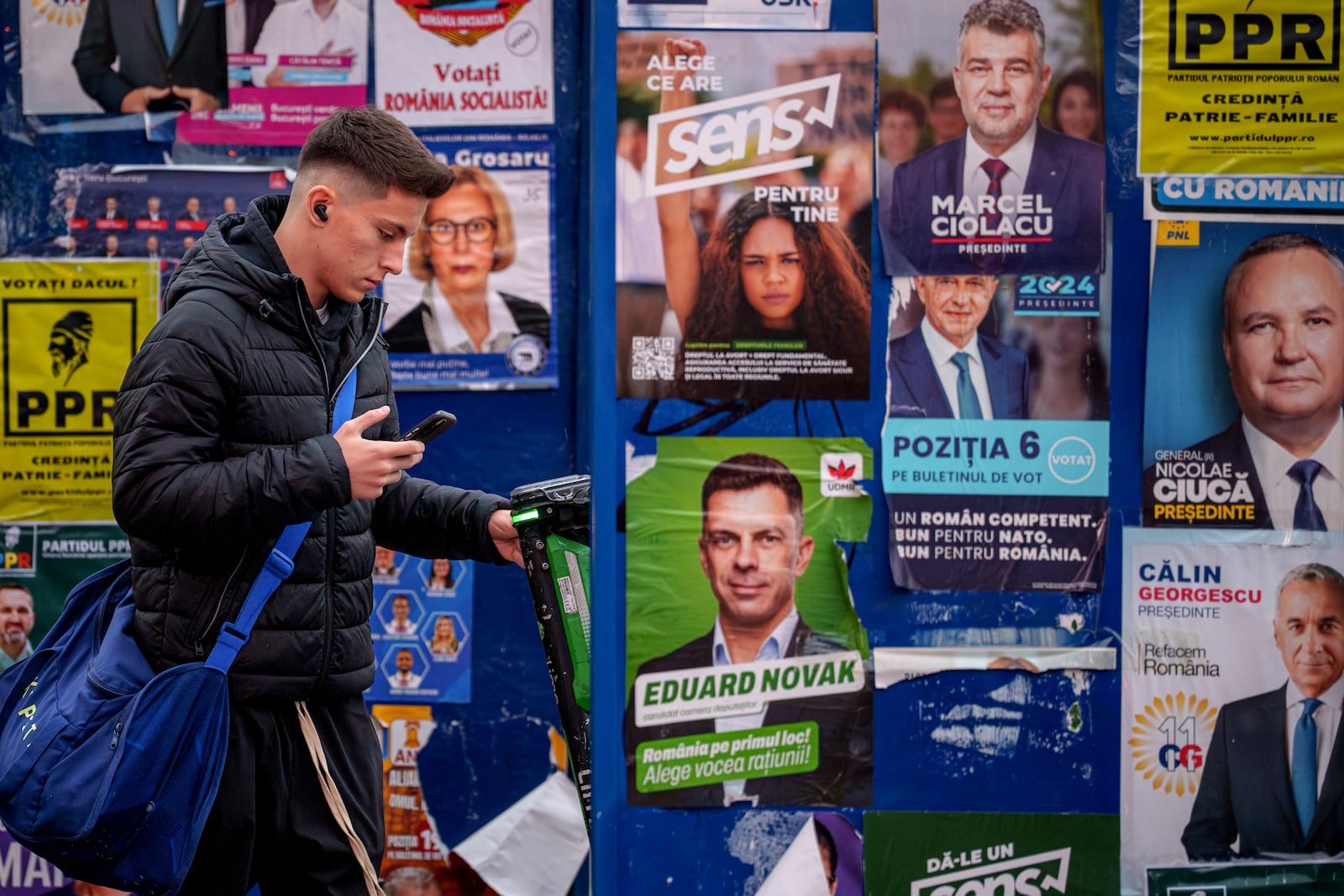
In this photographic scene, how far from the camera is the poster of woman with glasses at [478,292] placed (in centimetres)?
354

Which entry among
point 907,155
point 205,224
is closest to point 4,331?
point 205,224

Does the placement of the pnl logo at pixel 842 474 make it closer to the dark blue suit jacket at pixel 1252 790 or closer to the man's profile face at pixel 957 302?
the man's profile face at pixel 957 302

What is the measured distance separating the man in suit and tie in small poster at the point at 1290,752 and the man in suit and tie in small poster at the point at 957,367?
0.73 metres

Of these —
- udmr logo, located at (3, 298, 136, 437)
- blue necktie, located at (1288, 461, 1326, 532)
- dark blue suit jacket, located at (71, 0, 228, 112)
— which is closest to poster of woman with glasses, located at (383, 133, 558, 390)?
dark blue suit jacket, located at (71, 0, 228, 112)

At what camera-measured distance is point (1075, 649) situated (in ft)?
8.71

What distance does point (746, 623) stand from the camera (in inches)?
104

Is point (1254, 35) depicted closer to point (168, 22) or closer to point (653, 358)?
point (653, 358)

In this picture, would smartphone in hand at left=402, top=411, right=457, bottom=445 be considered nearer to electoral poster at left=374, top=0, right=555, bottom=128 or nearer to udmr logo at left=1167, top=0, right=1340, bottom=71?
electoral poster at left=374, top=0, right=555, bottom=128

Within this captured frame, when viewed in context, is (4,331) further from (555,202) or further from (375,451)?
(375,451)

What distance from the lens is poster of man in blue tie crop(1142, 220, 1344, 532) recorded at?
8.68ft

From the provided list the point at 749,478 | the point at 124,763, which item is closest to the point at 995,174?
the point at 749,478

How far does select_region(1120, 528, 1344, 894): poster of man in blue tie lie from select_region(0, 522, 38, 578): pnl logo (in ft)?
9.87

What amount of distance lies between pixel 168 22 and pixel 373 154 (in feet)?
5.33

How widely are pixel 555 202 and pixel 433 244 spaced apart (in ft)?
1.21
